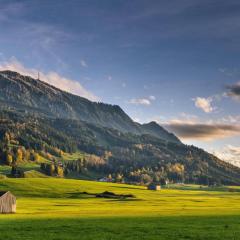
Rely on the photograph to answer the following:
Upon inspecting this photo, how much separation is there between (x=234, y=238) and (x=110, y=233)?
1327 cm

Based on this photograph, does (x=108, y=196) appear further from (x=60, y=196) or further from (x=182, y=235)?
(x=182, y=235)

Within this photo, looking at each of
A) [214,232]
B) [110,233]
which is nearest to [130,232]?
[110,233]

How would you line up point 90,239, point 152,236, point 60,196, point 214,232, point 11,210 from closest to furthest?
1. point 90,239
2. point 152,236
3. point 214,232
4. point 11,210
5. point 60,196

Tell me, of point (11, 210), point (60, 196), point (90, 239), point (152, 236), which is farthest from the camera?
point (60, 196)

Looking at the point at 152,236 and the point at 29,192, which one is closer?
the point at 152,236

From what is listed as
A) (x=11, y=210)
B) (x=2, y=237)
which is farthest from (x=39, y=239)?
(x=11, y=210)

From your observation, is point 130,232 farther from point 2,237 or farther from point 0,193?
point 0,193

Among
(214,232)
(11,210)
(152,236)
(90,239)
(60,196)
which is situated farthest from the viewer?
(60,196)

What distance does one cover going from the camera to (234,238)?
44312 mm

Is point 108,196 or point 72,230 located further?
point 108,196

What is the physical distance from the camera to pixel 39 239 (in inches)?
1738

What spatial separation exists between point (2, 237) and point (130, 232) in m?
14.0

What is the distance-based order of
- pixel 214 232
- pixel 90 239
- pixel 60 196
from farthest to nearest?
pixel 60 196 < pixel 214 232 < pixel 90 239

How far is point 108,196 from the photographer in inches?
7726
